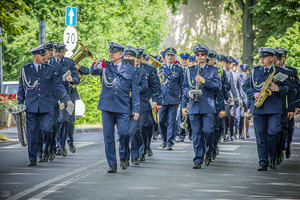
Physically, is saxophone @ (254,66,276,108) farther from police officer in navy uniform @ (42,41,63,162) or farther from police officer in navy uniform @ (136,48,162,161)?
police officer in navy uniform @ (42,41,63,162)

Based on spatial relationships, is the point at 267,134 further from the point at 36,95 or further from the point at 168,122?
the point at 168,122

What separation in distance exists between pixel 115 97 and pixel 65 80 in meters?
2.85

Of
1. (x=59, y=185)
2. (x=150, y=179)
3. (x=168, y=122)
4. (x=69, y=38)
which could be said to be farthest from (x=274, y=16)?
(x=59, y=185)

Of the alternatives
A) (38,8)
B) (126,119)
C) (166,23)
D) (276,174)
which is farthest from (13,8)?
(166,23)

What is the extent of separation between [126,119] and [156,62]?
5.57 m

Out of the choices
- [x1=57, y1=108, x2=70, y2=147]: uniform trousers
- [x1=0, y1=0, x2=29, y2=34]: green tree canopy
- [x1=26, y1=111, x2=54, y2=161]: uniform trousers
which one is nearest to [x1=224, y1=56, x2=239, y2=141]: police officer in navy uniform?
[x1=57, y1=108, x2=70, y2=147]: uniform trousers

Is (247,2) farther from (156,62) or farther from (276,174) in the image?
(276,174)

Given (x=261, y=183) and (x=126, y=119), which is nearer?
(x=261, y=183)

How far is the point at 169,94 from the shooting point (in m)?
15.9

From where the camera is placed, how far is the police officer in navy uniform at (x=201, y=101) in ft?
37.8

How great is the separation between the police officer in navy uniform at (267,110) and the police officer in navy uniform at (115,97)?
7.09 feet

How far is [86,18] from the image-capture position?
3691 centimetres

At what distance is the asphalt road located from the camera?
28.2ft

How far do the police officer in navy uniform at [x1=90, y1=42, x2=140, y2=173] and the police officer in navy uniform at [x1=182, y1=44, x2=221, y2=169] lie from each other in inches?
47.3
